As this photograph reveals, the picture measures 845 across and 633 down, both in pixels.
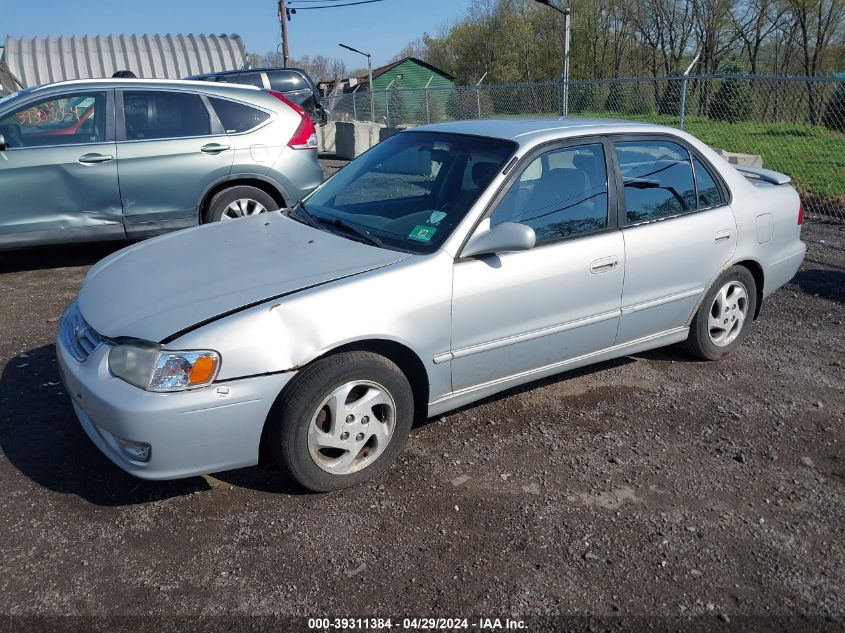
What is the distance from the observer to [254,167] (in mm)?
7148

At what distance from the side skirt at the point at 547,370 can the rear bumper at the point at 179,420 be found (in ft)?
3.10

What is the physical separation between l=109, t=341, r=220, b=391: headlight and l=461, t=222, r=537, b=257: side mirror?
131cm

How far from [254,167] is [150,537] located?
4.76 m

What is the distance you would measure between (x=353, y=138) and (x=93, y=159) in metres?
9.80

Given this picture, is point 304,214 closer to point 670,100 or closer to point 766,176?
point 766,176

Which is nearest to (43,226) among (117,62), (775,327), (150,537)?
(150,537)

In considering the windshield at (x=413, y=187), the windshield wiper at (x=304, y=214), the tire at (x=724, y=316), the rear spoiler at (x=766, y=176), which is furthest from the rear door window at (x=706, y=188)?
the windshield wiper at (x=304, y=214)

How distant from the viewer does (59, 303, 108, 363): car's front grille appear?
324 centimetres

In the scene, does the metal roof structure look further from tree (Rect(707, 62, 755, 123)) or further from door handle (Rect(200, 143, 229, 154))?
door handle (Rect(200, 143, 229, 154))

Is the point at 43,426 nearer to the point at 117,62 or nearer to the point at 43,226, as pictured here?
the point at 43,226

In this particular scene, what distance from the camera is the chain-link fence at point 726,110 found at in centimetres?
1304

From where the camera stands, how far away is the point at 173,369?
2.94m

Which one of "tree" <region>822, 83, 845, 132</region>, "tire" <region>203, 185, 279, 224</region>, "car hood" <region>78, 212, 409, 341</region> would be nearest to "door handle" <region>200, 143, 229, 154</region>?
"tire" <region>203, 185, 279, 224</region>

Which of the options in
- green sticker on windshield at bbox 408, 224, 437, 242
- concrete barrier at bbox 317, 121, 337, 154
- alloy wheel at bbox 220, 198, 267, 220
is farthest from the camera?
concrete barrier at bbox 317, 121, 337, 154
